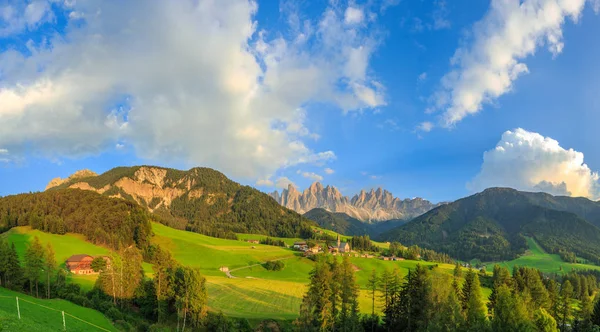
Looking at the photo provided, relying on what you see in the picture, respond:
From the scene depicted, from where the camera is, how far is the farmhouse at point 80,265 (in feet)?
319

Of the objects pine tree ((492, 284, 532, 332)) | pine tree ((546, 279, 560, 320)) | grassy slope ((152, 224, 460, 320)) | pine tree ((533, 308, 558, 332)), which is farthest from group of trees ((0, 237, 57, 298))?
pine tree ((546, 279, 560, 320))

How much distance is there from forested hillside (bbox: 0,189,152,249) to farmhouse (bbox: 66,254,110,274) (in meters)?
28.6

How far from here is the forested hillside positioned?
141125mm

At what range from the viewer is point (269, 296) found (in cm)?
9062

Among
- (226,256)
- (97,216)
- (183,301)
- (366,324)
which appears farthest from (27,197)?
(366,324)

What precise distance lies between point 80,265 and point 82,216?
65.5 m

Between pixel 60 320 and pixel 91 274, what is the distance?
6912 centimetres

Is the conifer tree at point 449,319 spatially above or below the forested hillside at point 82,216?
below

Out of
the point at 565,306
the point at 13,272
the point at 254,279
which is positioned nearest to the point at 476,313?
the point at 565,306

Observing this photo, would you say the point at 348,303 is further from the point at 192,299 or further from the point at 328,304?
the point at 192,299

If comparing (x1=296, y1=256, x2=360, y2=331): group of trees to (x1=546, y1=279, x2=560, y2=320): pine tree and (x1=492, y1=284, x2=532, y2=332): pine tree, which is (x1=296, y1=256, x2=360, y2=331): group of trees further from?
(x1=546, y1=279, x2=560, y2=320): pine tree

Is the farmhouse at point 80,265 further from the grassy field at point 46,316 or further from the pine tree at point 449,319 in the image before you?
the pine tree at point 449,319

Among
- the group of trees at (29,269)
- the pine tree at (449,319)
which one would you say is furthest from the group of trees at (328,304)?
the group of trees at (29,269)

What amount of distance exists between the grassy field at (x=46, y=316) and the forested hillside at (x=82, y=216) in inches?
3598
